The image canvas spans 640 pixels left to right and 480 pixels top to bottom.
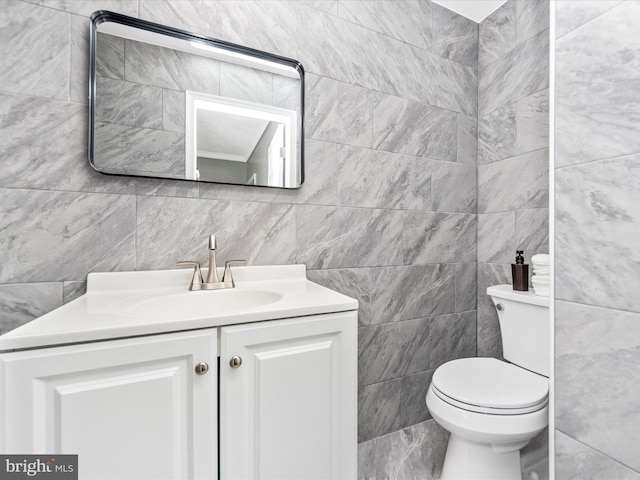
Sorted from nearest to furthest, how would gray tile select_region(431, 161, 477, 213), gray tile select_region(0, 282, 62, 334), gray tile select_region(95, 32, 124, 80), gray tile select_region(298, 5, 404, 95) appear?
1. gray tile select_region(0, 282, 62, 334)
2. gray tile select_region(95, 32, 124, 80)
3. gray tile select_region(298, 5, 404, 95)
4. gray tile select_region(431, 161, 477, 213)

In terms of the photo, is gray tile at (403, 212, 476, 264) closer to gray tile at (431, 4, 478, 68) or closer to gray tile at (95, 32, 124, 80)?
gray tile at (431, 4, 478, 68)

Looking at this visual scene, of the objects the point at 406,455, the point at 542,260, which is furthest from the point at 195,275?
the point at 542,260

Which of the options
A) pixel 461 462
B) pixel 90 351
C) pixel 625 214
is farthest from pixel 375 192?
pixel 90 351

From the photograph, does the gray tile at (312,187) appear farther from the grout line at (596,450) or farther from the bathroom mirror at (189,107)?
the grout line at (596,450)

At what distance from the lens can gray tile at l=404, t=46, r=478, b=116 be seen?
66.1 inches

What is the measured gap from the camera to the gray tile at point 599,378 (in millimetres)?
790

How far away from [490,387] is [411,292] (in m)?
0.58

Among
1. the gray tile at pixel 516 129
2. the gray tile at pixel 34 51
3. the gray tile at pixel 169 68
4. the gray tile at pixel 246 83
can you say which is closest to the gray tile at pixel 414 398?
the gray tile at pixel 516 129

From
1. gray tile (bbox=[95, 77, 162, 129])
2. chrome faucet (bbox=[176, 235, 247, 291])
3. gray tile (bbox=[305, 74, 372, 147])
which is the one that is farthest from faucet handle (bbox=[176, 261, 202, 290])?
gray tile (bbox=[305, 74, 372, 147])

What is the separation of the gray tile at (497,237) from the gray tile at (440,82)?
657 mm

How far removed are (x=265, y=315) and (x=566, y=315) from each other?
89cm

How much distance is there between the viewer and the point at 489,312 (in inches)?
70.9

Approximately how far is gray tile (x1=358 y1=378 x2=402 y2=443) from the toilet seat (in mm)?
372

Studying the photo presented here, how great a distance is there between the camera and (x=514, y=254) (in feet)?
5.46
